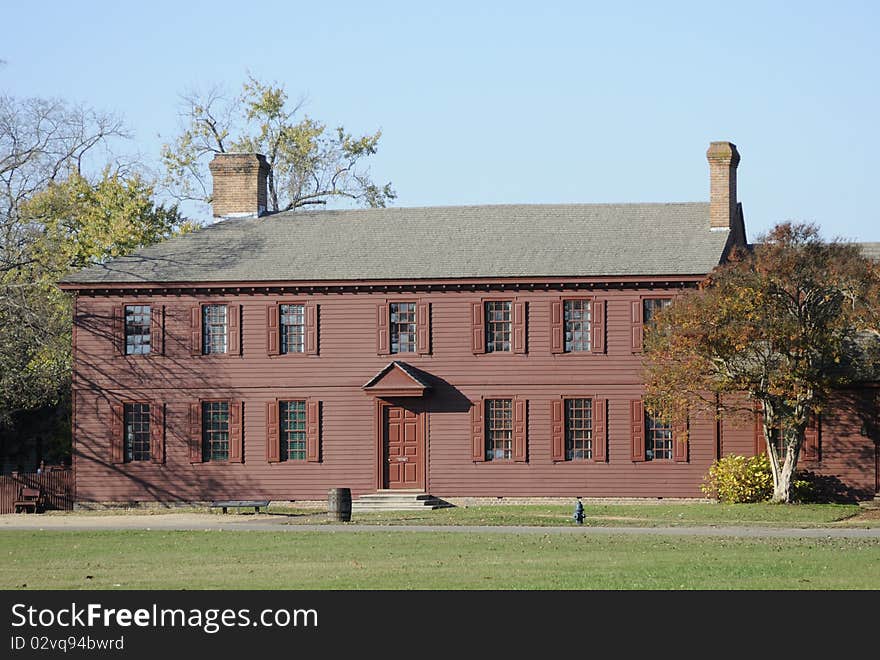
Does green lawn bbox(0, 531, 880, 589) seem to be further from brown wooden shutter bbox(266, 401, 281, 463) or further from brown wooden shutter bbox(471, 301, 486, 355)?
brown wooden shutter bbox(471, 301, 486, 355)

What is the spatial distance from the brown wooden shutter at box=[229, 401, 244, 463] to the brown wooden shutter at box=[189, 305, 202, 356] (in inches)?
75.4

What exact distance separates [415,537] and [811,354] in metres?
12.8

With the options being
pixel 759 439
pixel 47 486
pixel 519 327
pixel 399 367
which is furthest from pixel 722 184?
pixel 47 486

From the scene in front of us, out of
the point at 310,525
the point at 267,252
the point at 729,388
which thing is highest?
the point at 267,252

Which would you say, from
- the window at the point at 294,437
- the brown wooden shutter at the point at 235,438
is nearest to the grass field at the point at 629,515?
the window at the point at 294,437

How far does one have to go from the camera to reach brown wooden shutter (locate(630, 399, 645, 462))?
1569 inches

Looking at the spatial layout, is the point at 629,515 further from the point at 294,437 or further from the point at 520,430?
the point at 294,437

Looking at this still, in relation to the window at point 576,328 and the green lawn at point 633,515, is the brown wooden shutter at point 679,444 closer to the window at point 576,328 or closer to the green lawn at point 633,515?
the green lawn at point 633,515

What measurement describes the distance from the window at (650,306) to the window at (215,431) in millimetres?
11094

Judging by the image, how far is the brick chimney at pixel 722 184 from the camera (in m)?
41.7
